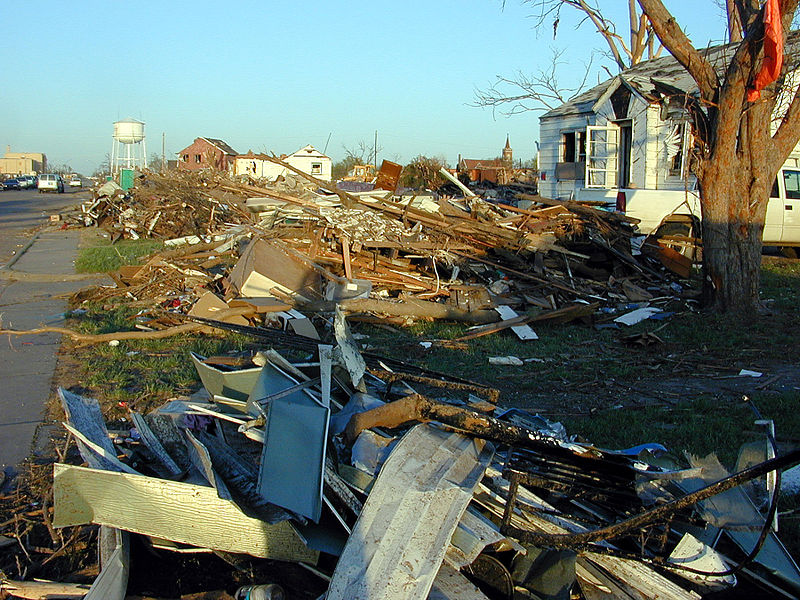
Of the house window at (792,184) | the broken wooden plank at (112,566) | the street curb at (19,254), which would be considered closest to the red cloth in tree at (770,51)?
the house window at (792,184)

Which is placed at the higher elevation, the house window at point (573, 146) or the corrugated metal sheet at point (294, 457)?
the house window at point (573, 146)

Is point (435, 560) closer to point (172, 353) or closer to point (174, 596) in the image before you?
point (174, 596)

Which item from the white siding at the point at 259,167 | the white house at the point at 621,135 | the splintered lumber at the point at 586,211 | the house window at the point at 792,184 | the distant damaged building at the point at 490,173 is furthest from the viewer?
the white siding at the point at 259,167

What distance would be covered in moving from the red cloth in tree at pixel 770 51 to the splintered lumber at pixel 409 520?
7.05 meters

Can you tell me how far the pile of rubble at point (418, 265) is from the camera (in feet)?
31.1

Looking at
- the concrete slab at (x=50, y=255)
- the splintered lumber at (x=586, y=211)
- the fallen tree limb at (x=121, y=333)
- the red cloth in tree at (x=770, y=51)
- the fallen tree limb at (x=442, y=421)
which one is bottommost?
the fallen tree limb at (x=121, y=333)

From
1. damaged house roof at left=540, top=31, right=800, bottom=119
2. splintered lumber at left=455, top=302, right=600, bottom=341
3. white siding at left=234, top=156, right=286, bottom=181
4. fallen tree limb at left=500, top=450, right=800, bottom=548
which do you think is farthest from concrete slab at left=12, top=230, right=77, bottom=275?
white siding at left=234, top=156, right=286, bottom=181

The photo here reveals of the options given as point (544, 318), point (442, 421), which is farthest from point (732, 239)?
point (442, 421)

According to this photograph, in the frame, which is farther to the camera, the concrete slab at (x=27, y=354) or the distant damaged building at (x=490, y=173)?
the distant damaged building at (x=490, y=173)

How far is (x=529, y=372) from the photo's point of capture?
720cm

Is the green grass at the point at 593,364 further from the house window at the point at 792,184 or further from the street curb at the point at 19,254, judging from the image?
Answer: the street curb at the point at 19,254

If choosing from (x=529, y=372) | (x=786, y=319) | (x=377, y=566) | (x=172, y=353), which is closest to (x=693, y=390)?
(x=529, y=372)

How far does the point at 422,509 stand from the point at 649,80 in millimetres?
19553

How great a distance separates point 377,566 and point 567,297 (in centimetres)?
806
